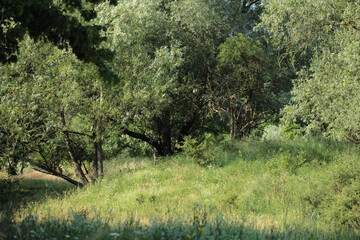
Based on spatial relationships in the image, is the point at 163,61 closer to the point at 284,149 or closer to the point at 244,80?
the point at 244,80

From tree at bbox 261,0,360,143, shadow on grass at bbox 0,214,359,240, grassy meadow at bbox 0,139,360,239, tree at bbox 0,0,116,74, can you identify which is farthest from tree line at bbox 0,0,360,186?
shadow on grass at bbox 0,214,359,240

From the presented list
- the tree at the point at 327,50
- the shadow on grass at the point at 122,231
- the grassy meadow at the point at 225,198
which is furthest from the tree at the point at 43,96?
the shadow on grass at the point at 122,231

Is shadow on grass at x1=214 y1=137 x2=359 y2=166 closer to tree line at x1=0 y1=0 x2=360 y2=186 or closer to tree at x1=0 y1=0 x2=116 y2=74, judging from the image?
tree line at x1=0 y1=0 x2=360 y2=186

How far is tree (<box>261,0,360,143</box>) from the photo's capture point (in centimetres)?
1091

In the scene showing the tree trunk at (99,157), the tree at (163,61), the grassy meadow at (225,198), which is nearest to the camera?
the grassy meadow at (225,198)

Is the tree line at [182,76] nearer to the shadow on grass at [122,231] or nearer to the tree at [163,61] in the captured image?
the tree at [163,61]

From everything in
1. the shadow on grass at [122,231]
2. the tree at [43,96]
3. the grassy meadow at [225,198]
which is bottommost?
the grassy meadow at [225,198]

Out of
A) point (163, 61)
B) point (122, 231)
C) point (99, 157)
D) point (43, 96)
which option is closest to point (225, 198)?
point (122, 231)

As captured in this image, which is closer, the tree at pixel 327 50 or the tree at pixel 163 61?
the tree at pixel 327 50

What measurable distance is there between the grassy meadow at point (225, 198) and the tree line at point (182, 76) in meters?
1.72

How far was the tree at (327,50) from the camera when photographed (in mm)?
10906

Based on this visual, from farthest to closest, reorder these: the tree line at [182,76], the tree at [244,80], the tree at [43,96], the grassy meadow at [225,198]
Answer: the tree at [244,80]
the tree at [43,96]
the tree line at [182,76]
the grassy meadow at [225,198]

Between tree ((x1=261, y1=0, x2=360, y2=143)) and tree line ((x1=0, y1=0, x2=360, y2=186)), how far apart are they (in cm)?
→ 4

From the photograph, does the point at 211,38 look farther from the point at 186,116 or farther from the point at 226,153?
the point at 226,153
